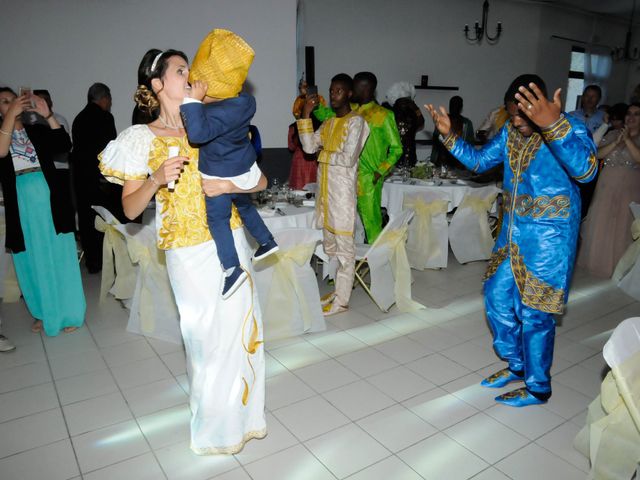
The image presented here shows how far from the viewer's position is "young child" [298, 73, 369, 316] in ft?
12.7

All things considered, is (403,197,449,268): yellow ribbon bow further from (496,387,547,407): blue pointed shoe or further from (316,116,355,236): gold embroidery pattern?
(496,387,547,407): blue pointed shoe

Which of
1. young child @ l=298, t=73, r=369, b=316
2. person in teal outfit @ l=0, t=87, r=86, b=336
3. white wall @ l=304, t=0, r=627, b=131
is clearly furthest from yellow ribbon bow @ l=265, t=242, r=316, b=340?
white wall @ l=304, t=0, r=627, b=131

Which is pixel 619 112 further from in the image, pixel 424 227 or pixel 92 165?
pixel 92 165

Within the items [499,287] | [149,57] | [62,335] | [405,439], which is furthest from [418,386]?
[62,335]

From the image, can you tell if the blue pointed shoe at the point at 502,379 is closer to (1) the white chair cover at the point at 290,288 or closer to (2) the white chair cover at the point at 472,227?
(1) the white chair cover at the point at 290,288

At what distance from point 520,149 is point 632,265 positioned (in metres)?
2.95

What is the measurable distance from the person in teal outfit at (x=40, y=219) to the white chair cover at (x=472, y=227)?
3.76m

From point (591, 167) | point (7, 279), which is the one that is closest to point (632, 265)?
point (591, 167)

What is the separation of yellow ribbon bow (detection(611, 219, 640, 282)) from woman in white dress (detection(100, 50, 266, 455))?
12.8 feet

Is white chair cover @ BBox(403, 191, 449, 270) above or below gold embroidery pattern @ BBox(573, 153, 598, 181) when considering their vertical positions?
below

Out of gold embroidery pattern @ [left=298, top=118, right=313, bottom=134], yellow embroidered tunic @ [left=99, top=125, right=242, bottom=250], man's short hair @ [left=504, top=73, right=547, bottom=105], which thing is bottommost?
yellow embroidered tunic @ [left=99, top=125, right=242, bottom=250]

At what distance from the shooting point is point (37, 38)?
5.38m

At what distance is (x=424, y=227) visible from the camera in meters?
5.14

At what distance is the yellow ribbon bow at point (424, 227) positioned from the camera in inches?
199
